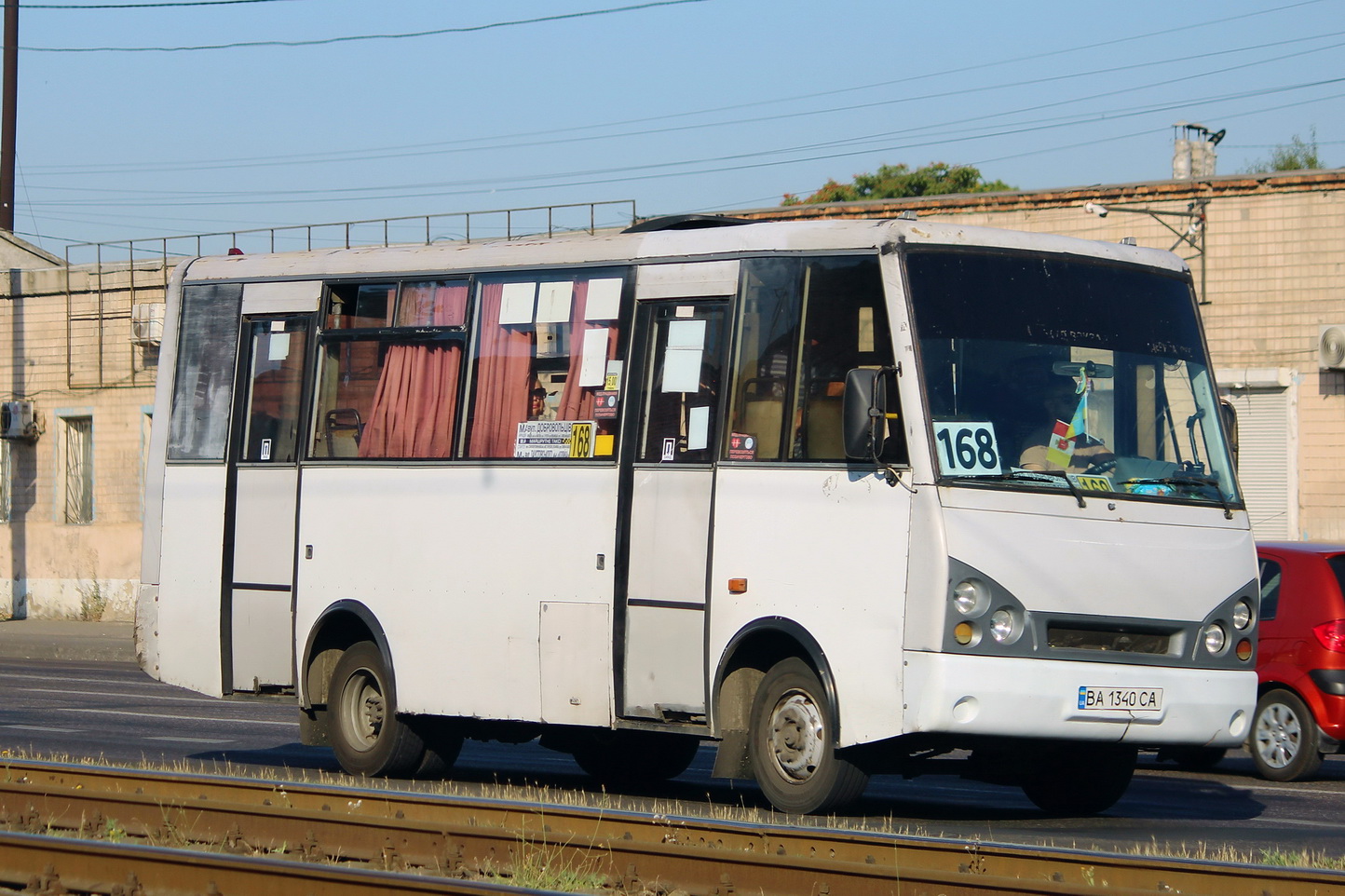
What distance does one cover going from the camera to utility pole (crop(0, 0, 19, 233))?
38625mm

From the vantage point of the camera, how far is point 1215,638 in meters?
9.48

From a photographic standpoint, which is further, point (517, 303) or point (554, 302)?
point (517, 303)

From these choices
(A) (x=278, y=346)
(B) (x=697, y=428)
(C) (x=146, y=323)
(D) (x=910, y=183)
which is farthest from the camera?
(D) (x=910, y=183)

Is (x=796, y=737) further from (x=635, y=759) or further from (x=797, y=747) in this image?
(x=635, y=759)

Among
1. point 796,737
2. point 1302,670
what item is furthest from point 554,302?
point 1302,670

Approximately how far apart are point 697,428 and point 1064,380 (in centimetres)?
206

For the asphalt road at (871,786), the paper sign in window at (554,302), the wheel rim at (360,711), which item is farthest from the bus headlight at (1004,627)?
the wheel rim at (360,711)

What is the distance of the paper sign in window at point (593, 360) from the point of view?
10.8 meters

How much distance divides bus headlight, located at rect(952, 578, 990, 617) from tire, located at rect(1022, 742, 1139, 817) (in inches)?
75.0

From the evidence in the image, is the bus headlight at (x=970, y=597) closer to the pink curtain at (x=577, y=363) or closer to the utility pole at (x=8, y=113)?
the pink curtain at (x=577, y=363)

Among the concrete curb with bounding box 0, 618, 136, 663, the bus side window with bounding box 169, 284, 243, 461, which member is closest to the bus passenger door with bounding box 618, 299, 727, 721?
the bus side window with bounding box 169, 284, 243, 461

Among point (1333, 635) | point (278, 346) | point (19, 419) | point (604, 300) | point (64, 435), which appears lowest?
point (1333, 635)

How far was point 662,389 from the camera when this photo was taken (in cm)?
1042

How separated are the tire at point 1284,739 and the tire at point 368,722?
20.7 ft
